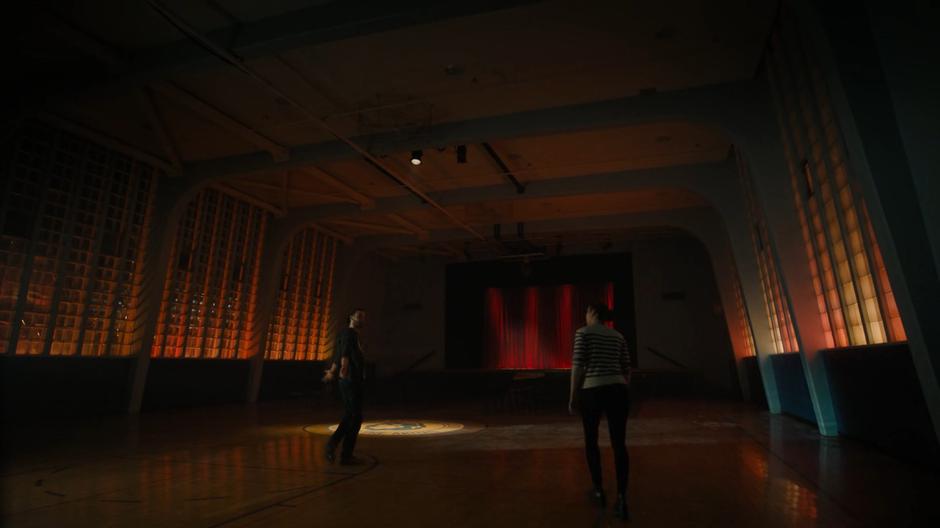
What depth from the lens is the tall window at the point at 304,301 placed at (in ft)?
53.3

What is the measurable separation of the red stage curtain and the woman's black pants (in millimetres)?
17225

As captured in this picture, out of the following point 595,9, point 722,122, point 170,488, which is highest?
point 595,9

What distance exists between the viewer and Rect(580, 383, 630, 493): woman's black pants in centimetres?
353

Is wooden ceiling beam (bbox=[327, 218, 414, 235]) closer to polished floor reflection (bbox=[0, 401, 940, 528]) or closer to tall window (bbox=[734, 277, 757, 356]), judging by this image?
tall window (bbox=[734, 277, 757, 356])

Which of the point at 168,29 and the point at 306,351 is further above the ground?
the point at 168,29

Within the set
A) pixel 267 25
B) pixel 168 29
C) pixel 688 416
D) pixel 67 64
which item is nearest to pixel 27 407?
pixel 67 64

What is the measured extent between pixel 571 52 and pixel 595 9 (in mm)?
989

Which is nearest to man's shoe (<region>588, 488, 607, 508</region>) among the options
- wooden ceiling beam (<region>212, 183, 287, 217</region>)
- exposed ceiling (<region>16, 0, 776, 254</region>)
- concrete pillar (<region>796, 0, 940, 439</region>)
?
concrete pillar (<region>796, 0, 940, 439</region>)

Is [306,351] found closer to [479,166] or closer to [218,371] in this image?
[218,371]

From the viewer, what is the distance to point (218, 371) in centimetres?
1355

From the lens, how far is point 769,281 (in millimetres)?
10234

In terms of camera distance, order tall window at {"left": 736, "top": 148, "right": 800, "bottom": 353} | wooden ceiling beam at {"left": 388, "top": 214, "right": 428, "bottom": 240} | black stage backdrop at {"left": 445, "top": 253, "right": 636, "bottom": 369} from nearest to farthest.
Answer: tall window at {"left": 736, "top": 148, "right": 800, "bottom": 353}, wooden ceiling beam at {"left": 388, "top": 214, "right": 428, "bottom": 240}, black stage backdrop at {"left": 445, "top": 253, "right": 636, "bottom": 369}

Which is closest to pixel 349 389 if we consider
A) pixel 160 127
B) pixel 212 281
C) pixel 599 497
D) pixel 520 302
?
pixel 599 497

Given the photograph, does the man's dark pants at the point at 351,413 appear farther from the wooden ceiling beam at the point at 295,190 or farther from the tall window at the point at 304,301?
the tall window at the point at 304,301
